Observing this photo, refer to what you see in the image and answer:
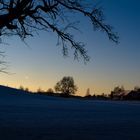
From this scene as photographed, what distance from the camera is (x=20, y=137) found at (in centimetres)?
1602

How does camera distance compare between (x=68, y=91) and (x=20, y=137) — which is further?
(x=68, y=91)

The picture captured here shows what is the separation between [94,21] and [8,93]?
191 feet

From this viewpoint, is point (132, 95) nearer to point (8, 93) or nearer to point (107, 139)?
point (8, 93)

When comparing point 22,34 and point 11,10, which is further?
point 22,34

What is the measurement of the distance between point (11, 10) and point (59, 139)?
5.07 meters

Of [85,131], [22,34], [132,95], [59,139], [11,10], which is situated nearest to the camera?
[59,139]

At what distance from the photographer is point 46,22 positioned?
18.8 metres

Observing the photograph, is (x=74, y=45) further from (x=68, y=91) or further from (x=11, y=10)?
(x=68, y=91)

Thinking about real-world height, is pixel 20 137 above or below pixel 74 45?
below

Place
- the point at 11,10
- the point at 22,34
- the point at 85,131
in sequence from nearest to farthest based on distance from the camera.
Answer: the point at 11,10
the point at 85,131
the point at 22,34

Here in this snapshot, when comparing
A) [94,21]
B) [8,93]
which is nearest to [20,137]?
[94,21]

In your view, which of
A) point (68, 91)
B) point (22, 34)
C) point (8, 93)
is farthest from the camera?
point (68, 91)

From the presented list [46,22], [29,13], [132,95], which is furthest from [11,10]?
[132,95]

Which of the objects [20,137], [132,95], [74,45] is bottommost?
[20,137]
